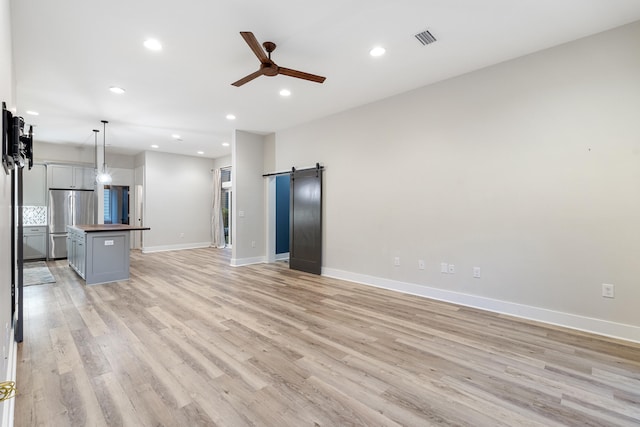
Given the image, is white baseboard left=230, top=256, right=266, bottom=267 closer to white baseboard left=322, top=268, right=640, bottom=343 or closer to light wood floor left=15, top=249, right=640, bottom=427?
light wood floor left=15, top=249, right=640, bottom=427

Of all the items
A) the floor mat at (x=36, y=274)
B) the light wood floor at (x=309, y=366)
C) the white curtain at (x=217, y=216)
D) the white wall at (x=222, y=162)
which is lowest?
the light wood floor at (x=309, y=366)

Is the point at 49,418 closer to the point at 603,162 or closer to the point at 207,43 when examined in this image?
the point at 207,43

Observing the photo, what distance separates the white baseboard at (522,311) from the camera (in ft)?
9.71

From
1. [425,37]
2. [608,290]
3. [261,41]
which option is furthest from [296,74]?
[608,290]

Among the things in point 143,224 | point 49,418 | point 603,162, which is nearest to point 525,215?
point 603,162

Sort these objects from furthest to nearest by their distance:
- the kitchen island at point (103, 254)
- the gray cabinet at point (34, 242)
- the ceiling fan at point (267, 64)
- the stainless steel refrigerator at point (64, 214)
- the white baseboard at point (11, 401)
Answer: the stainless steel refrigerator at point (64, 214) < the gray cabinet at point (34, 242) < the kitchen island at point (103, 254) < the ceiling fan at point (267, 64) < the white baseboard at point (11, 401)

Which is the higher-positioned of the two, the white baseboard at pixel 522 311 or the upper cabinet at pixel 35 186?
the upper cabinet at pixel 35 186

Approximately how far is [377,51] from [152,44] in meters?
2.45

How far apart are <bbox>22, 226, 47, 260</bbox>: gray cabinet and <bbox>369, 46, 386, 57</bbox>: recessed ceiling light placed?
865 centimetres

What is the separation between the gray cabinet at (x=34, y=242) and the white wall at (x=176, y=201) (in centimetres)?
220

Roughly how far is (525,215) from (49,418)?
180 inches

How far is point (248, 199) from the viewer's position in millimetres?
6848

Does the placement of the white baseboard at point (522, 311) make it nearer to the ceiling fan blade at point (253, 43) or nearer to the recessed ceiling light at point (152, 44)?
the ceiling fan blade at point (253, 43)

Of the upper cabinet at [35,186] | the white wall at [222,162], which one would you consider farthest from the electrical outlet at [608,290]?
the upper cabinet at [35,186]
